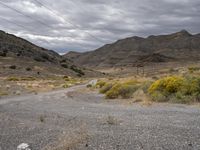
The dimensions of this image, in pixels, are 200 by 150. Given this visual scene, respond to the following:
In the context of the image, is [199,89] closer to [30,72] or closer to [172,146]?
[172,146]

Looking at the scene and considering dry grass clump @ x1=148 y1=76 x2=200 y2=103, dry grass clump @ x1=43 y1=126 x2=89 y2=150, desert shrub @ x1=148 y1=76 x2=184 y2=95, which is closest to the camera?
dry grass clump @ x1=43 y1=126 x2=89 y2=150

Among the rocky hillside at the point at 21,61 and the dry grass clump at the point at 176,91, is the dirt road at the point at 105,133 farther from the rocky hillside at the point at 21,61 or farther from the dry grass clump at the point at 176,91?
the rocky hillside at the point at 21,61

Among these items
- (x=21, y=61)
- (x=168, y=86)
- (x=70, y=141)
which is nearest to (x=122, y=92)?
(x=168, y=86)

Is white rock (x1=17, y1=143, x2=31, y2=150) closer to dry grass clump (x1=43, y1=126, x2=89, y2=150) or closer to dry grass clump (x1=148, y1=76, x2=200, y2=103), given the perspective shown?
dry grass clump (x1=43, y1=126, x2=89, y2=150)

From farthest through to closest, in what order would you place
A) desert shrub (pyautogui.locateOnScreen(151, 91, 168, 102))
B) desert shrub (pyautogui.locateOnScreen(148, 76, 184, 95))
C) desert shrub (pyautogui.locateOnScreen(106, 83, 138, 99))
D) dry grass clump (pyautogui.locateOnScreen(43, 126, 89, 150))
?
desert shrub (pyautogui.locateOnScreen(106, 83, 138, 99)) → desert shrub (pyautogui.locateOnScreen(148, 76, 184, 95)) → desert shrub (pyautogui.locateOnScreen(151, 91, 168, 102)) → dry grass clump (pyautogui.locateOnScreen(43, 126, 89, 150))

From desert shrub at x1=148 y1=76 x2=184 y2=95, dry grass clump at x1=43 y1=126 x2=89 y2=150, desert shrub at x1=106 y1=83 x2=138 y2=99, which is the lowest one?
desert shrub at x1=106 y1=83 x2=138 y2=99

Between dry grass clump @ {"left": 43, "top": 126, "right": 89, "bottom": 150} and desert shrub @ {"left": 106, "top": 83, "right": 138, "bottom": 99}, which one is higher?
dry grass clump @ {"left": 43, "top": 126, "right": 89, "bottom": 150}

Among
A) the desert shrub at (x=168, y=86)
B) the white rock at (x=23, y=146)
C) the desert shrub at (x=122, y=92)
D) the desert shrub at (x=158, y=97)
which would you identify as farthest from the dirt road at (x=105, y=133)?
the desert shrub at (x=122, y=92)

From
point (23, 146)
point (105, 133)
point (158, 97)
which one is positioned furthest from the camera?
point (158, 97)

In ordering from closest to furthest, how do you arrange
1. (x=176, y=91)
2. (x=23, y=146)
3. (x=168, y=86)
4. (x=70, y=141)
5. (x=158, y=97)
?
(x=70, y=141) → (x=23, y=146) → (x=158, y=97) → (x=176, y=91) → (x=168, y=86)

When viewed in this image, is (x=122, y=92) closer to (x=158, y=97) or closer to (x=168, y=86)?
(x=168, y=86)

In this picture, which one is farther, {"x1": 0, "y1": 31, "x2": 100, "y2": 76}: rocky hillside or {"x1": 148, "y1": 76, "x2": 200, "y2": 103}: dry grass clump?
{"x1": 0, "y1": 31, "x2": 100, "y2": 76}: rocky hillside

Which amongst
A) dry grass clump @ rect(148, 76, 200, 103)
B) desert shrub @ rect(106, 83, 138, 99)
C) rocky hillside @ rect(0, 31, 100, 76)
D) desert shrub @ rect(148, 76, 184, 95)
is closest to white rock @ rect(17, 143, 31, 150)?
dry grass clump @ rect(148, 76, 200, 103)

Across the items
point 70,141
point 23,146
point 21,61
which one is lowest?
point 23,146
